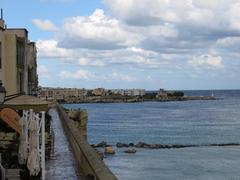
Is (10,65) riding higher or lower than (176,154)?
higher

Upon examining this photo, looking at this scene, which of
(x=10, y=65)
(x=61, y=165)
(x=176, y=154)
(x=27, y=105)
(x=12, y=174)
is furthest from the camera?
(x=176, y=154)

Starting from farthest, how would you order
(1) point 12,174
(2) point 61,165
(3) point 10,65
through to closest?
(3) point 10,65 < (2) point 61,165 < (1) point 12,174

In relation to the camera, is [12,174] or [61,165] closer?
[12,174]

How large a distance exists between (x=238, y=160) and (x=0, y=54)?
35.2 metres

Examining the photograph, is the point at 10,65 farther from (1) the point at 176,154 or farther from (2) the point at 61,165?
(1) the point at 176,154

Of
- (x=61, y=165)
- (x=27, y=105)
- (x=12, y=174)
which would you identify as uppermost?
(x=27, y=105)

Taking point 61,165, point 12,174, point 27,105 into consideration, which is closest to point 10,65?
point 61,165

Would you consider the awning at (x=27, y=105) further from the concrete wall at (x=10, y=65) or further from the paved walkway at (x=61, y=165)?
the concrete wall at (x=10, y=65)

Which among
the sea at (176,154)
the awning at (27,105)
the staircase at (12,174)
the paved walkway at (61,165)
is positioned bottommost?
the sea at (176,154)

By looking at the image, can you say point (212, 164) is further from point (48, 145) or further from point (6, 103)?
point (6, 103)

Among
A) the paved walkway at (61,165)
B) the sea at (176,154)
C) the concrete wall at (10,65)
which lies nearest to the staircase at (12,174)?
the paved walkway at (61,165)

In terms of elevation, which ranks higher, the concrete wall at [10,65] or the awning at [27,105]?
the concrete wall at [10,65]

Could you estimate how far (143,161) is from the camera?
57469 millimetres

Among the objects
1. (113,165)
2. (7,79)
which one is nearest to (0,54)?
(7,79)
